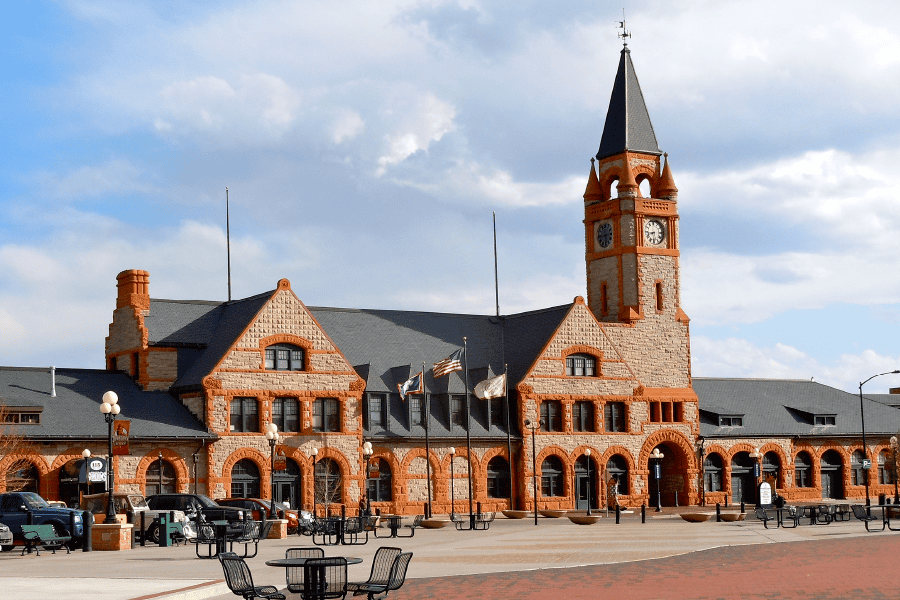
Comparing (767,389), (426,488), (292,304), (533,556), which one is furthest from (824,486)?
(533,556)

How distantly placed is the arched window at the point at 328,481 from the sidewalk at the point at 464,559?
15257 millimetres

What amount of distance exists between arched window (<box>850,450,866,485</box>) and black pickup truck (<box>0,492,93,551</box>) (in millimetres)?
56162

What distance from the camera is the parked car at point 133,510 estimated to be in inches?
1601

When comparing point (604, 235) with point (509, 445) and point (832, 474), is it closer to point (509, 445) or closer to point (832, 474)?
point (509, 445)

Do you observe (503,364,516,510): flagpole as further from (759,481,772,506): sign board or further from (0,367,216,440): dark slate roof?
(0,367,216,440): dark slate roof

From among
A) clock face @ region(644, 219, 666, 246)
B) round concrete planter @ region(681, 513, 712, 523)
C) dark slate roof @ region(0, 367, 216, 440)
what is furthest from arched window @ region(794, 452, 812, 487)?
dark slate roof @ region(0, 367, 216, 440)

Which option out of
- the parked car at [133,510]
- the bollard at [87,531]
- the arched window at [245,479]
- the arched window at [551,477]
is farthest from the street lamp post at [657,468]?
the bollard at [87,531]

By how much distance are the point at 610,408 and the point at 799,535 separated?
31.7 m

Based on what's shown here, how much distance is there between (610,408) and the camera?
2847 inches

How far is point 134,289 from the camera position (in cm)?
6419

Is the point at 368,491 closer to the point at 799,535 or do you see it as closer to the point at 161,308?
the point at 161,308

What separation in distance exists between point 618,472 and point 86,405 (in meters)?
30.0

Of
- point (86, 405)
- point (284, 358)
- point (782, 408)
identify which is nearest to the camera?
point (86, 405)

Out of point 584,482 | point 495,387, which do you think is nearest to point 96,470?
point 495,387
